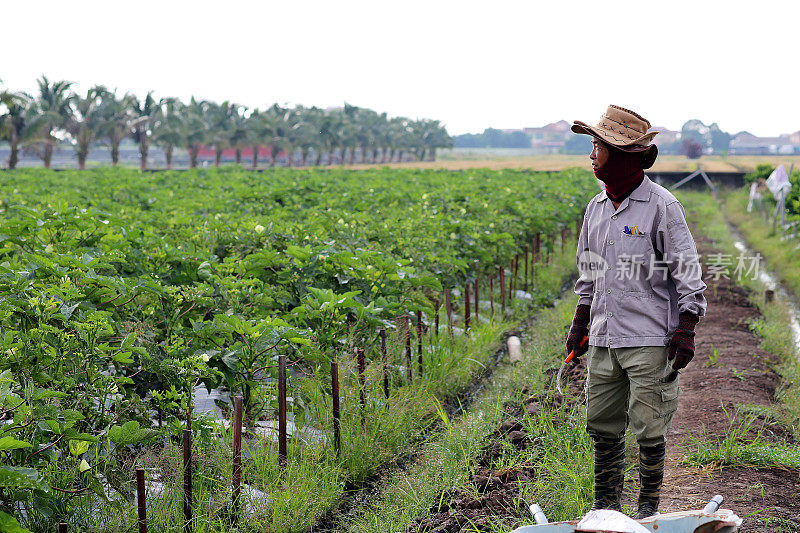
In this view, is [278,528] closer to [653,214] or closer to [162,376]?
[162,376]

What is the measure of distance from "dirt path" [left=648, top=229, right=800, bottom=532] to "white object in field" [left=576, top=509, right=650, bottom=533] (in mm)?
1537

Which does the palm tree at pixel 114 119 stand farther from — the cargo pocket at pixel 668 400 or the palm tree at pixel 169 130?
the cargo pocket at pixel 668 400

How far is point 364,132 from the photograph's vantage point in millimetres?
94125

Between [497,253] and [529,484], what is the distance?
5.21 metres

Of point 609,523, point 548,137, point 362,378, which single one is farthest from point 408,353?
point 548,137

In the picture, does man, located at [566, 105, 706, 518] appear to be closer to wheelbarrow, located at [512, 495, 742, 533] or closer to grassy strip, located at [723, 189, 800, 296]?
wheelbarrow, located at [512, 495, 742, 533]

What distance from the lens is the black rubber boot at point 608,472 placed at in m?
3.53

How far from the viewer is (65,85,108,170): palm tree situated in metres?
54.5

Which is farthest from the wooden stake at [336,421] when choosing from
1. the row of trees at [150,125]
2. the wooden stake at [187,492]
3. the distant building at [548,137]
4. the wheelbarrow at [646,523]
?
the distant building at [548,137]

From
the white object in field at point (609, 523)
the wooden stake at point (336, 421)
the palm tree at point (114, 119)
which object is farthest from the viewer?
the palm tree at point (114, 119)

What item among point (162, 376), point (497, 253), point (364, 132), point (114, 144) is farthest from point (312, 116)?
point (162, 376)

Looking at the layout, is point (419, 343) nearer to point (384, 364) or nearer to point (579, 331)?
point (384, 364)

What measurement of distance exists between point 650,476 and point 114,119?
58691 millimetres

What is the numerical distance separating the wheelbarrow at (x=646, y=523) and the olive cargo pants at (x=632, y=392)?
578mm
